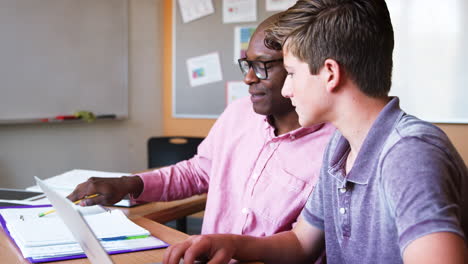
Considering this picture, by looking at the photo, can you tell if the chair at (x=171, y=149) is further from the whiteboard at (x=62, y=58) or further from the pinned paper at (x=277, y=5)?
the pinned paper at (x=277, y=5)

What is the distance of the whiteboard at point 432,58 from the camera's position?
2.70m

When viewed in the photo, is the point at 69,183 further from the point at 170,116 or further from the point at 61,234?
the point at 170,116

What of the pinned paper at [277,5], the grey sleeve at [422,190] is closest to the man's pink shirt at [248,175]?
the grey sleeve at [422,190]

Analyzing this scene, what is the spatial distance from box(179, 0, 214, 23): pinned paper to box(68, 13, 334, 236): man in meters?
2.06

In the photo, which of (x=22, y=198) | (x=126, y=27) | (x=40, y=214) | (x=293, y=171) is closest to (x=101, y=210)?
(x=40, y=214)

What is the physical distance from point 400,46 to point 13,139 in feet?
7.54

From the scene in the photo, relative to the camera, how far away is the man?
1.29m

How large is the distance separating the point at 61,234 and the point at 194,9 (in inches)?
107

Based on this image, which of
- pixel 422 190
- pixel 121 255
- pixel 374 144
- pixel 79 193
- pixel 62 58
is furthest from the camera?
pixel 62 58

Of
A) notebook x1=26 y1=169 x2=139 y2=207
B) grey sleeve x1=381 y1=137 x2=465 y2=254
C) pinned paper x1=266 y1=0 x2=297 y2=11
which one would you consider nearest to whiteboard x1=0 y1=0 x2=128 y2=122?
pinned paper x1=266 y1=0 x2=297 y2=11

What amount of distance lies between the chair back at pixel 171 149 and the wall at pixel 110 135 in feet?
Result: 2.28

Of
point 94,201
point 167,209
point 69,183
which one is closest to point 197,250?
point 94,201

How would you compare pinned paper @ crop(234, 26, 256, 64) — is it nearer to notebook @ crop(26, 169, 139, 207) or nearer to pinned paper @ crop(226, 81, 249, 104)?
pinned paper @ crop(226, 81, 249, 104)

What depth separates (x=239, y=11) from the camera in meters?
3.39
